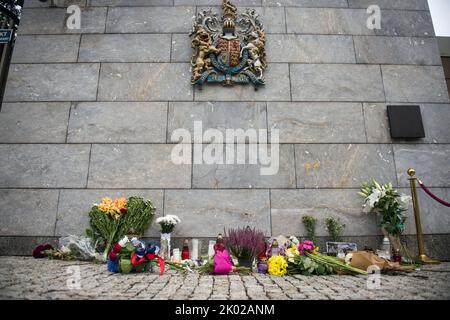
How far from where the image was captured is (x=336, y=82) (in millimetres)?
6859

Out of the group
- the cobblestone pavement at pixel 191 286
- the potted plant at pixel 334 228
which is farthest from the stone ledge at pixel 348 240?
the cobblestone pavement at pixel 191 286

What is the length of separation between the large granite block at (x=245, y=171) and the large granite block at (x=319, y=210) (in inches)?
11.8

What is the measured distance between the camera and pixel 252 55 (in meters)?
6.70

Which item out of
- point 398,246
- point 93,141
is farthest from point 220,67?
point 398,246

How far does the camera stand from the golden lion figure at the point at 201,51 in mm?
6637

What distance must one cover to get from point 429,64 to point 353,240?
16.0 feet

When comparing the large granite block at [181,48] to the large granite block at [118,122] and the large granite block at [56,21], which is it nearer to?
the large granite block at [118,122]

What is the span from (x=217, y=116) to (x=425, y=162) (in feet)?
15.7

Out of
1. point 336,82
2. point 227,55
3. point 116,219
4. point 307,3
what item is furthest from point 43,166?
point 307,3

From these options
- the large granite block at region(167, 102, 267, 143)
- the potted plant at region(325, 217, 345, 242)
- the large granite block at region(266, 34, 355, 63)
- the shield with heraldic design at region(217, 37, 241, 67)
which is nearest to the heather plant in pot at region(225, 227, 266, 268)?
the potted plant at region(325, 217, 345, 242)

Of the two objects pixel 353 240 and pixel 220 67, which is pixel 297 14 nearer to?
pixel 220 67

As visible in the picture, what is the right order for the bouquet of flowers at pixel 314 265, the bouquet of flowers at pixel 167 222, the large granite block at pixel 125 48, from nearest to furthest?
the bouquet of flowers at pixel 314 265 < the bouquet of flowers at pixel 167 222 < the large granite block at pixel 125 48

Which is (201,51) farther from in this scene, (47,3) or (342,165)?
(47,3)

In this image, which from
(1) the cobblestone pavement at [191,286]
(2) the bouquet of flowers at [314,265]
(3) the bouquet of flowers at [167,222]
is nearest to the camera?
(1) the cobblestone pavement at [191,286]
